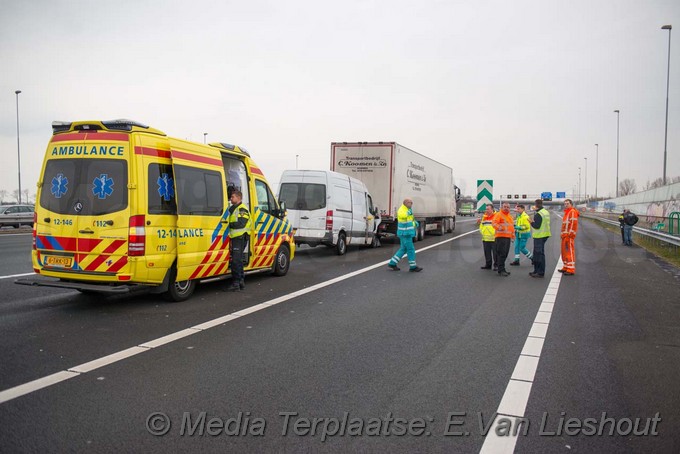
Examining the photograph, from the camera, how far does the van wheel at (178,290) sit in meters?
7.98

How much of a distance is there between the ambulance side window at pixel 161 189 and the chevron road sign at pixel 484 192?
76.8 ft

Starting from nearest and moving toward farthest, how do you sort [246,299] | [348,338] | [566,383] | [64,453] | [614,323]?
[64,453], [566,383], [348,338], [614,323], [246,299]

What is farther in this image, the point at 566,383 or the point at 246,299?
the point at 246,299

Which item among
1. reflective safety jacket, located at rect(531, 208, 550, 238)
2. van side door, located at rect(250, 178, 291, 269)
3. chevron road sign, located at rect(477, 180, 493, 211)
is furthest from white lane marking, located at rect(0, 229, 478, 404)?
chevron road sign, located at rect(477, 180, 493, 211)

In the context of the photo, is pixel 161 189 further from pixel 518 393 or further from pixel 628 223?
pixel 628 223

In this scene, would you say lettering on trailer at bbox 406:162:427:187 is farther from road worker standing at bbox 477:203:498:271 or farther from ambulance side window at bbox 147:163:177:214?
ambulance side window at bbox 147:163:177:214

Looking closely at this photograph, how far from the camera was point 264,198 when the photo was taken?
1055cm

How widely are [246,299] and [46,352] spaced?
3.46m

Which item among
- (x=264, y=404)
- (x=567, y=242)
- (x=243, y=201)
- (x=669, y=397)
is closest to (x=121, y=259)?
(x=243, y=201)

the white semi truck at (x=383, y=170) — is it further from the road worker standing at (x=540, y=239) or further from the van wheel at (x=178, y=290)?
the van wheel at (x=178, y=290)

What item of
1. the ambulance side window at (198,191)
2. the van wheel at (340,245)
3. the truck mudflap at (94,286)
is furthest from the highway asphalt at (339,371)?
the van wheel at (340,245)

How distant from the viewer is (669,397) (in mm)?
4336

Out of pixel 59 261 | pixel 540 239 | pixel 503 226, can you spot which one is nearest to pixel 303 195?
pixel 503 226

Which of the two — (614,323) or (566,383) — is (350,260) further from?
(566,383)
